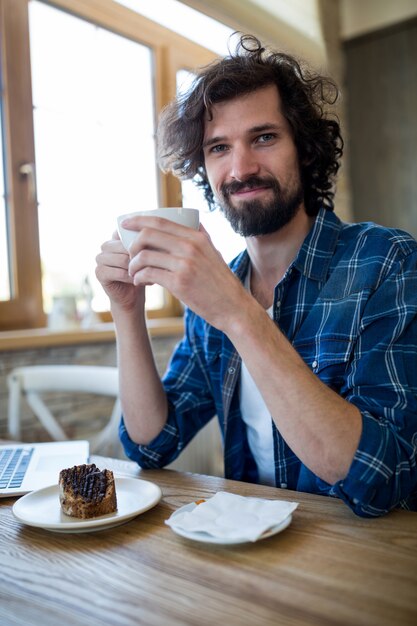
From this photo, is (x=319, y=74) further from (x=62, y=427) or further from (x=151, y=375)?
(x=62, y=427)

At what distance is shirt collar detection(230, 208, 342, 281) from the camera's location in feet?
3.67

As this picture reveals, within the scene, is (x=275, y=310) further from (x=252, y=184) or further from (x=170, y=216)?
(x=170, y=216)

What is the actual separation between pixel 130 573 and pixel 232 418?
60cm

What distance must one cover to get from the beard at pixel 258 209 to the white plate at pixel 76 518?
1.87ft

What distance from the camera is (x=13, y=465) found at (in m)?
1.04

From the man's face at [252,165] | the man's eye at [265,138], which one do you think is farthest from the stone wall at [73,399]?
the man's eye at [265,138]

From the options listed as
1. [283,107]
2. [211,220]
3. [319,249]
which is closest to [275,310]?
[319,249]

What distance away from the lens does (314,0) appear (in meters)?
3.25

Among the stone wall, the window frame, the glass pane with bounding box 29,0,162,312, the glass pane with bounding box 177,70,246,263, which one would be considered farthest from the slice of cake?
the glass pane with bounding box 29,0,162,312

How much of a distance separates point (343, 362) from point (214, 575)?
0.46 meters

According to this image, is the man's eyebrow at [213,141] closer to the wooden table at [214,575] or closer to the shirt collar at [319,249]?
the shirt collar at [319,249]

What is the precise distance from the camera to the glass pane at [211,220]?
1654 mm

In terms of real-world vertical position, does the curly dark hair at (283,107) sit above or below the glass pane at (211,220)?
above

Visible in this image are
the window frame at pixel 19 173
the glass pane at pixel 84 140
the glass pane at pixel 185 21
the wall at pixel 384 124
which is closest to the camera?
the window frame at pixel 19 173
